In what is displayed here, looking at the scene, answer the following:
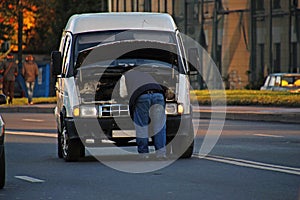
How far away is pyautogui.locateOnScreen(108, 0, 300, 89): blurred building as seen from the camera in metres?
48.7

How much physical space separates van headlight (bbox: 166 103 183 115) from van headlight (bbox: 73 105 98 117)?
1037 millimetres

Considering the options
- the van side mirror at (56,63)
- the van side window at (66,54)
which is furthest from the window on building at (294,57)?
the van side mirror at (56,63)

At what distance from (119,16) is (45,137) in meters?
5.60

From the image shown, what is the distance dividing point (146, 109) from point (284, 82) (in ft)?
87.7

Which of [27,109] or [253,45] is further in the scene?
[253,45]

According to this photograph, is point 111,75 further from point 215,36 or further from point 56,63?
point 215,36

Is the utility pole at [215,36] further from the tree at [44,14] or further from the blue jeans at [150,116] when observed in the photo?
the blue jeans at [150,116]

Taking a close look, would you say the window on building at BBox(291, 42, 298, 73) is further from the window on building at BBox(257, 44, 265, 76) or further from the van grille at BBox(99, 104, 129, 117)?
the van grille at BBox(99, 104, 129, 117)

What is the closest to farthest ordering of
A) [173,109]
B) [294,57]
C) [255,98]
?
1. [173,109]
2. [255,98]
3. [294,57]

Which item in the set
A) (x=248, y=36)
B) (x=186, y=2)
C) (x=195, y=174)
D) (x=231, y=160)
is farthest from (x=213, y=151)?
(x=186, y=2)

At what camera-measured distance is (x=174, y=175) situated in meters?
13.8

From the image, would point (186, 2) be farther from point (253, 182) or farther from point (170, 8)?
point (253, 182)

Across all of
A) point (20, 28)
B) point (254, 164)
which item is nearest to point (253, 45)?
point (20, 28)

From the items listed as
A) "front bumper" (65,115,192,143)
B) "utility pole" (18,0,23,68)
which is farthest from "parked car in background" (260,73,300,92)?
"front bumper" (65,115,192,143)
